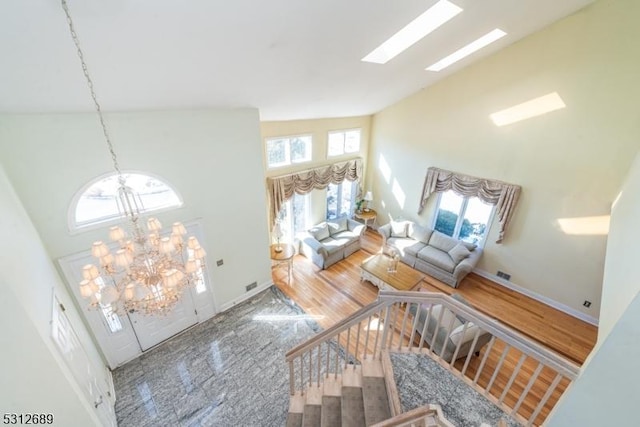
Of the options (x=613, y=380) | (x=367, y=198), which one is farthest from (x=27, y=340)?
(x=367, y=198)

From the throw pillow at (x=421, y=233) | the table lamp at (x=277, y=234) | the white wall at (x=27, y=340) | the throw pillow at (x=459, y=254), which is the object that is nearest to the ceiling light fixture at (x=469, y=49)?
the throw pillow at (x=421, y=233)

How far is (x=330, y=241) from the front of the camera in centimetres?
723

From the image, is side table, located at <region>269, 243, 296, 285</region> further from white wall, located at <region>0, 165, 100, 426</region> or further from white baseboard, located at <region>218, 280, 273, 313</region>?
white wall, located at <region>0, 165, 100, 426</region>

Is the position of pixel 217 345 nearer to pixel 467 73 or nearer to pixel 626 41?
pixel 467 73

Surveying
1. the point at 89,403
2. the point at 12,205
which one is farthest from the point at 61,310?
the point at 12,205

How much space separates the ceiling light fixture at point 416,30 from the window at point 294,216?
12.8 feet

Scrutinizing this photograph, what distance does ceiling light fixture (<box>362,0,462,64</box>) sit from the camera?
10.7 ft

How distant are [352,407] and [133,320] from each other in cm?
382

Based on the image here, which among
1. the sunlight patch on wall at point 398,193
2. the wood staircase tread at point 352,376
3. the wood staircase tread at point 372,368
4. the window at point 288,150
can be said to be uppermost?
the window at point 288,150

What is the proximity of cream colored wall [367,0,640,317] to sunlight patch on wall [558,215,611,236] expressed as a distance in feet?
0.27

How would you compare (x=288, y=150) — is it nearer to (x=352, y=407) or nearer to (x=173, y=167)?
(x=173, y=167)

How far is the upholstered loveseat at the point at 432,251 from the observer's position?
6.18 metres

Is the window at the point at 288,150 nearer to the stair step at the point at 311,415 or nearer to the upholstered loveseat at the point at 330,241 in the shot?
the upholstered loveseat at the point at 330,241

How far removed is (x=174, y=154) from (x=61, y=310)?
2.44 meters
